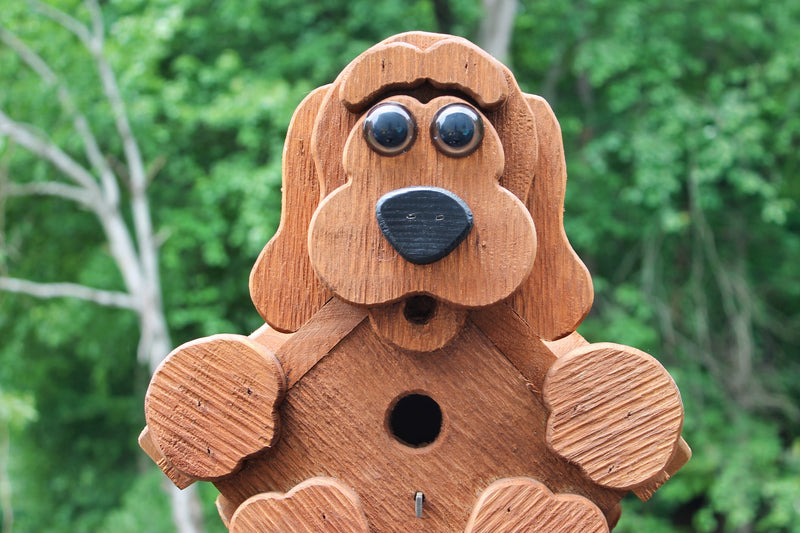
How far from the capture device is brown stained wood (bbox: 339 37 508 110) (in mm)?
832

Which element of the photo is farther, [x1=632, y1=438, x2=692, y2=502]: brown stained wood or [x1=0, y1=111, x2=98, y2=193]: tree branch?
[x1=0, y1=111, x2=98, y2=193]: tree branch

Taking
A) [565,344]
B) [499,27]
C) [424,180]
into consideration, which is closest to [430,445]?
[565,344]

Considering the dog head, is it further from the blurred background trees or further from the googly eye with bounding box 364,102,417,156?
the blurred background trees

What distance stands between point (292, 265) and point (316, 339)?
0.32 ft

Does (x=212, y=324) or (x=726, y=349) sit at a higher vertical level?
(x=212, y=324)

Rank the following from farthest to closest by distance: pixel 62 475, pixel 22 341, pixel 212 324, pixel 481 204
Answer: pixel 62 475 < pixel 22 341 < pixel 212 324 < pixel 481 204

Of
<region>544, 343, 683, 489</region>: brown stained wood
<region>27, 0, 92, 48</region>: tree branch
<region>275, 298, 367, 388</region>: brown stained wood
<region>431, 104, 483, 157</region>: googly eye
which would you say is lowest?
<region>27, 0, 92, 48</region>: tree branch

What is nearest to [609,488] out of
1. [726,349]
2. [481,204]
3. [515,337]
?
[515,337]

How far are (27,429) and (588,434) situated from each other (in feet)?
19.1

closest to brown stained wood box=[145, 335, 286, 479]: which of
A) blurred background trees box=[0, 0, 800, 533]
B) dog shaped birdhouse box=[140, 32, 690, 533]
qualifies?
dog shaped birdhouse box=[140, 32, 690, 533]

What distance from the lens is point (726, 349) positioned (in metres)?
4.49

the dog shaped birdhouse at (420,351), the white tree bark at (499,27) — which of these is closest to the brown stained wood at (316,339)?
the dog shaped birdhouse at (420,351)

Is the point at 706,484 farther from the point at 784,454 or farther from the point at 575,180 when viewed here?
the point at 575,180

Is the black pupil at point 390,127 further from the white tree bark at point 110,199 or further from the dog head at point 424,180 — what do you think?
the white tree bark at point 110,199
